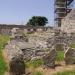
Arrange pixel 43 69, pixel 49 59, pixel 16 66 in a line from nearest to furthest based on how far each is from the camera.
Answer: pixel 16 66 → pixel 43 69 → pixel 49 59

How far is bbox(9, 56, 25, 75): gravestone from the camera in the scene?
14398 millimetres

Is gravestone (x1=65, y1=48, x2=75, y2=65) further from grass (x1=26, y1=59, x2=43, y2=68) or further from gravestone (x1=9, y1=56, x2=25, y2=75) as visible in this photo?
gravestone (x1=9, y1=56, x2=25, y2=75)

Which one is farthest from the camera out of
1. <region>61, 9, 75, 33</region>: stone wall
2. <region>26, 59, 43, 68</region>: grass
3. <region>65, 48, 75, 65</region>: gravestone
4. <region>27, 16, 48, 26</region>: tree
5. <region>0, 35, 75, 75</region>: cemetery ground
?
<region>27, 16, 48, 26</region>: tree

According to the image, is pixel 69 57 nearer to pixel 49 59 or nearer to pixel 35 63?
pixel 49 59

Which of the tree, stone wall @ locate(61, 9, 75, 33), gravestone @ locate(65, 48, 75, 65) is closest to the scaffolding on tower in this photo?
the tree

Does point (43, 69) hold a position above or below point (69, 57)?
below

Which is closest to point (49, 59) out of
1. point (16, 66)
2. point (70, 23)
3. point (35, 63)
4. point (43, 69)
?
point (43, 69)

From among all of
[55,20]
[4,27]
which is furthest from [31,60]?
[55,20]

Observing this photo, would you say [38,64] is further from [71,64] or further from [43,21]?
[43,21]

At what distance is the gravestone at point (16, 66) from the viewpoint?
14.4 m

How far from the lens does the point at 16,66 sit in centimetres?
1441

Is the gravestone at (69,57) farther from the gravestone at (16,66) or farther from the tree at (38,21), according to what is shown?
the tree at (38,21)

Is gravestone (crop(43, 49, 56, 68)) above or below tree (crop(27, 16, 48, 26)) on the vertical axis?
below

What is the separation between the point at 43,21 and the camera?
266 feet
